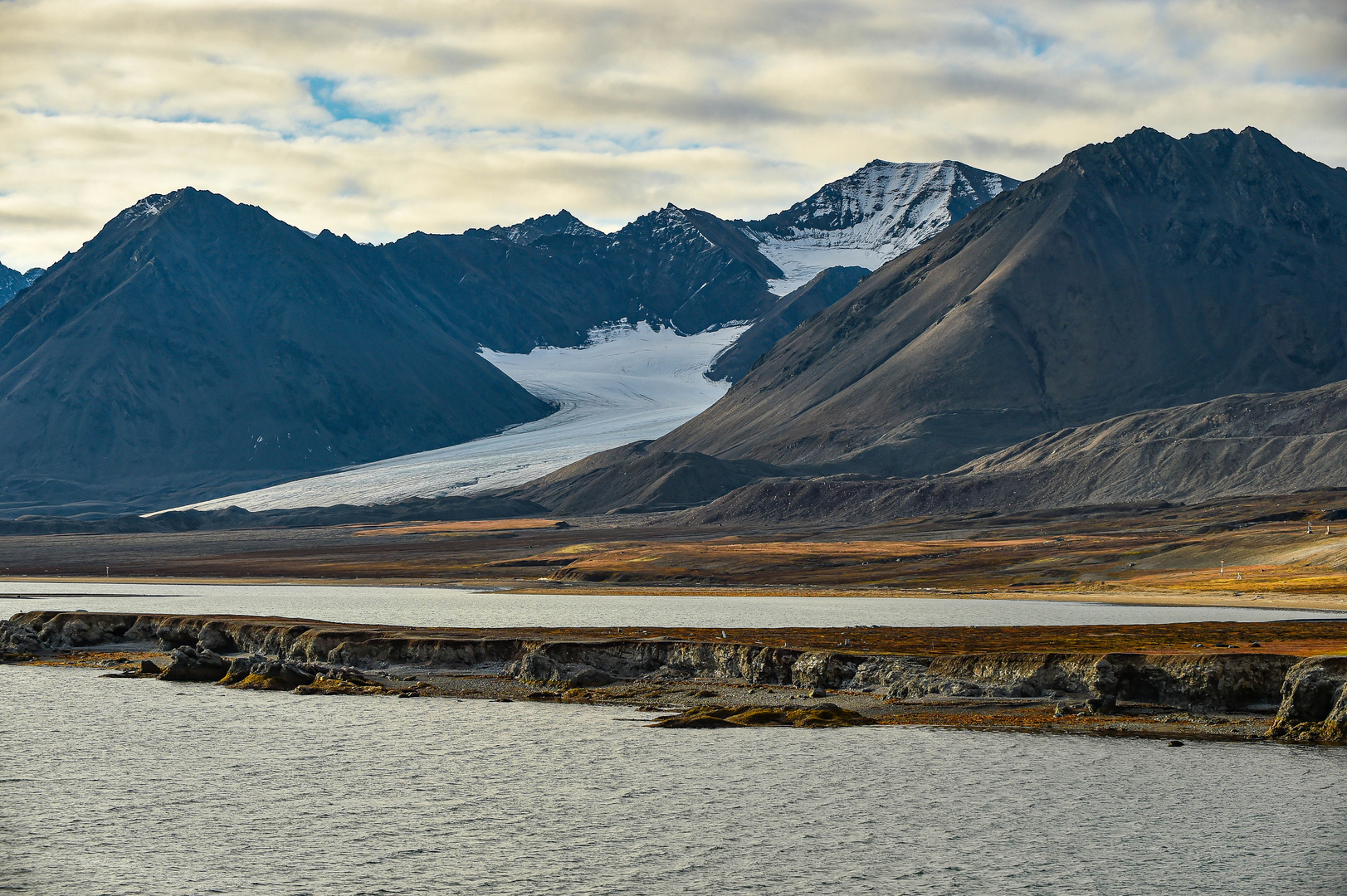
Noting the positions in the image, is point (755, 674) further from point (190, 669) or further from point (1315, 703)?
point (190, 669)

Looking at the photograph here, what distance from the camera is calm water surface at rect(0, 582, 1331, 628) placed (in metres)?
83.0

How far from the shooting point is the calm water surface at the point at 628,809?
93.2 feet

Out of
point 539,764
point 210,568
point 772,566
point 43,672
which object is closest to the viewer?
point 539,764

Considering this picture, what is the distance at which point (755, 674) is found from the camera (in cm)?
5653

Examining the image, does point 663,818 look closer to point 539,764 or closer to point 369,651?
point 539,764

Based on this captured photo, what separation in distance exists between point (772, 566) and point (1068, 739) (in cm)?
10837

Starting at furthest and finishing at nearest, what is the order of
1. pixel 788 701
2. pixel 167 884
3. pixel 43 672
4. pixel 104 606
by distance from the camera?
pixel 104 606
pixel 43 672
pixel 788 701
pixel 167 884

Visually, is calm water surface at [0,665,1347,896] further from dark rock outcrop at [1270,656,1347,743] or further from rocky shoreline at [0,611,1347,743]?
rocky shoreline at [0,611,1347,743]

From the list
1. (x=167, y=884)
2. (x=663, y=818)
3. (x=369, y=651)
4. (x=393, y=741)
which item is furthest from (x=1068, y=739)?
(x=369, y=651)

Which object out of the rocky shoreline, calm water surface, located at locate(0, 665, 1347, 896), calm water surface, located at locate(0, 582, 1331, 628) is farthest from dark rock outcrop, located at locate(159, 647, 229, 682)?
calm water surface, located at locate(0, 582, 1331, 628)

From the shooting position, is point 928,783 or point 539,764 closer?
point 928,783

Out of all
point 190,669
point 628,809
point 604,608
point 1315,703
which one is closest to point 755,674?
point 628,809

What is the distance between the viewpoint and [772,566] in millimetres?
150875

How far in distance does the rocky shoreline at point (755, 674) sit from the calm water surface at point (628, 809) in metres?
2.78
